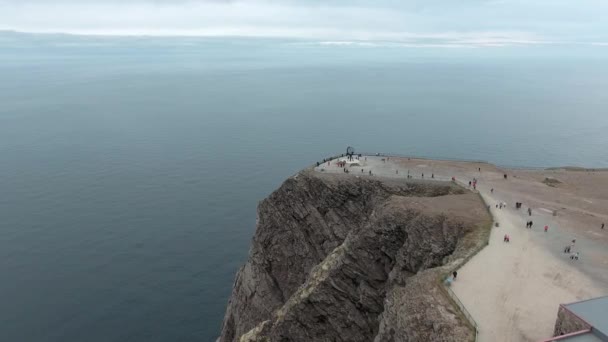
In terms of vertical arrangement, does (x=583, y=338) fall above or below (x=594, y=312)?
below

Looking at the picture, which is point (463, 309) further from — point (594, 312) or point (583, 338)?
point (594, 312)

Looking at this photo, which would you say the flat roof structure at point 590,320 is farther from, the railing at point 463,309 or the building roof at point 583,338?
the railing at point 463,309

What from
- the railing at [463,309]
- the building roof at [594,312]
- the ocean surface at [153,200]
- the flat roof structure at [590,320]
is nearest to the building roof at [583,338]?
the flat roof structure at [590,320]

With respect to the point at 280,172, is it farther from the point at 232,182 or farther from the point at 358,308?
the point at 358,308

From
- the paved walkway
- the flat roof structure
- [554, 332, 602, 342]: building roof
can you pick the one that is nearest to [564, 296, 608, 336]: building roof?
the flat roof structure

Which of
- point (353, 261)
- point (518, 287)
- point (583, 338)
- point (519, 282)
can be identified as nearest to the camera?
point (583, 338)

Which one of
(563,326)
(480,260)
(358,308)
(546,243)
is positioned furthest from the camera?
(358,308)

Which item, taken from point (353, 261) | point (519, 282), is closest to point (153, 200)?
point (353, 261)

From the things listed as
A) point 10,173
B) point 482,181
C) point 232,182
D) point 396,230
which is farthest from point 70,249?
point 482,181

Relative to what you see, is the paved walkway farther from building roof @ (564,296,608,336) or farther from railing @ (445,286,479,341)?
building roof @ (564,296,608,336)
